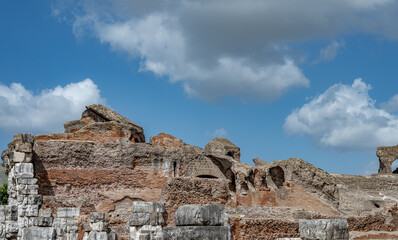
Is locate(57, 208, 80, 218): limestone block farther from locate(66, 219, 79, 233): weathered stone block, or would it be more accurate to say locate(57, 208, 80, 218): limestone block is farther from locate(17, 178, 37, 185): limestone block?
locate(17, 178, 37, 185): limestone block

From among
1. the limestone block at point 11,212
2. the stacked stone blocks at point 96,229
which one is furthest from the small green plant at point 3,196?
the stacked stone blocks at point 96,229

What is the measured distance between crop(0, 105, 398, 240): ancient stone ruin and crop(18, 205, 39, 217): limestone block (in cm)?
3

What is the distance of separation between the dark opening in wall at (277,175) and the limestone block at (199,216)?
19.5m

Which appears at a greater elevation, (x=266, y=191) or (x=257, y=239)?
(x=266, y=191)

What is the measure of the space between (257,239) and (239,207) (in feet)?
22.2

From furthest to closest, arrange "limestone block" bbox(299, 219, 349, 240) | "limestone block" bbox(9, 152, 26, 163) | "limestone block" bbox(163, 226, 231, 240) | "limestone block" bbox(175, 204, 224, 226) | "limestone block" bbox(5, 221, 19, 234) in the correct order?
"limestone block" bbox(9, 152, 26, 163)
"limestone block" bbox(5, 221, 19, 234)
"limestone block" bbox(299, 219, 349, 240)
"limestone block" bbox(175, 204, 224, 226)
"limestone block" bbox(163, 226, 231, 240)

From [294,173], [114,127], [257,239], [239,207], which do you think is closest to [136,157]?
[114,127]

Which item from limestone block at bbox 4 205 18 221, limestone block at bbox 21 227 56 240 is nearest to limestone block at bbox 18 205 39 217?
limestone block at bbox 4 205 18 221

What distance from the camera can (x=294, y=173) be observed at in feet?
84.5

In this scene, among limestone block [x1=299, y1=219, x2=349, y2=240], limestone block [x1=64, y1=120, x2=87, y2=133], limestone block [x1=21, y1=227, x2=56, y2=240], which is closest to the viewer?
limestone block [x1=299, y1=219, x2=349, y2=240]

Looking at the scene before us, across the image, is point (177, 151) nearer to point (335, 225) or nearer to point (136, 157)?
point (136, 157)

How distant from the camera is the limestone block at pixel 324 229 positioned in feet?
24.1

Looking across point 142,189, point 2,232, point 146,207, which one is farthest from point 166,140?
point 146,207

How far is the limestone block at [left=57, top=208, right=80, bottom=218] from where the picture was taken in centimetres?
1816
